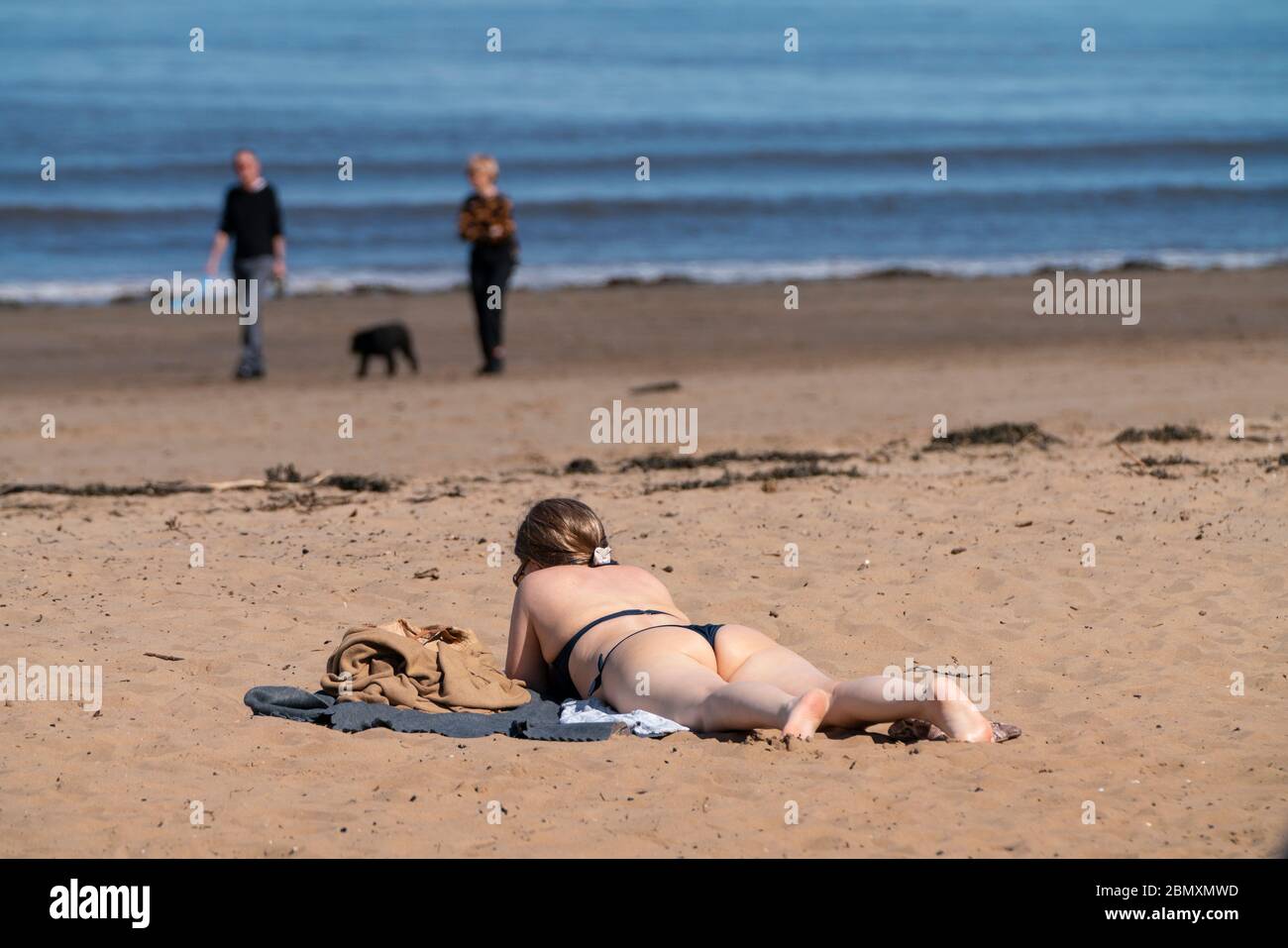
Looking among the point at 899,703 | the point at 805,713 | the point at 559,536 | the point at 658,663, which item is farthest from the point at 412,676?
the point at 899,703

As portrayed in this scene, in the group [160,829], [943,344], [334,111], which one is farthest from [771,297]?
[334,111]

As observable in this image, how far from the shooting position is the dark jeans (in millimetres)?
13031

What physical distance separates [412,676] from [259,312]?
29.2ft

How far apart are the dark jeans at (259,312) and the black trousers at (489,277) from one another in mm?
1780

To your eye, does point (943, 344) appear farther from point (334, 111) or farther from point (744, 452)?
point (334, 111)

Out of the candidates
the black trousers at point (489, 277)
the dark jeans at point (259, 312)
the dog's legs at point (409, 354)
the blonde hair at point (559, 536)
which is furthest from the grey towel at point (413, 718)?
the dog's legs at point (409, 354)

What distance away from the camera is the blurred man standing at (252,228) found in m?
12.8

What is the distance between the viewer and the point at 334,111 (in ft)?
113

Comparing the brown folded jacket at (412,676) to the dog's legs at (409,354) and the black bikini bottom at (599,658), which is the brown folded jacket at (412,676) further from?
the dog's legs at (409,354)

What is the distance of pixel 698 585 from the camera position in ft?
21.9

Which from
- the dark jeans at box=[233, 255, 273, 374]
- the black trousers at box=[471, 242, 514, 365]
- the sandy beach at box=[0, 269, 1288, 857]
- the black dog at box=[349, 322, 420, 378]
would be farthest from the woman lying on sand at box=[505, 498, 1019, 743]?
the black dog at box=[349, 322, 420, 378]

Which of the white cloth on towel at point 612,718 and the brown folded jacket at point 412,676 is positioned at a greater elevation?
the brown folded jacket at point 412,676

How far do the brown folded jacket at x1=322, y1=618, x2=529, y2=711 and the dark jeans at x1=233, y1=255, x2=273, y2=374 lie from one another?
8388 mm

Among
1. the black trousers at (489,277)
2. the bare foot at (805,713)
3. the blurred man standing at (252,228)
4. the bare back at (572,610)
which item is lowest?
the bare foot at (805,713)
